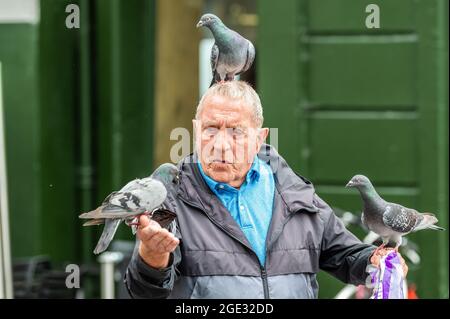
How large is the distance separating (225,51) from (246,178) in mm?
370

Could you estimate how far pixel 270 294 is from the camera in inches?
108

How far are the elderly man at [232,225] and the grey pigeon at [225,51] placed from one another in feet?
0.49

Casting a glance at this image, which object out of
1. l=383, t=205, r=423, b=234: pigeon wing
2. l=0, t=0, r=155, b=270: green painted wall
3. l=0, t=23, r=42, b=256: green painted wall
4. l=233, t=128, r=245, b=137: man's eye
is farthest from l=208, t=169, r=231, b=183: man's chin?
l=0, t=23, r=42, b=256: green painted wall

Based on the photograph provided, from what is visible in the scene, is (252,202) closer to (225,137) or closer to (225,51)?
(225,137)

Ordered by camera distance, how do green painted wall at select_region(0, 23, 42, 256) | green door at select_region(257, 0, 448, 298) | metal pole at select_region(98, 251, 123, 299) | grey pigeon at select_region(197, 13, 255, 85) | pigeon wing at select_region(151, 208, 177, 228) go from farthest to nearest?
green painted wall at select_region(0, 23, 42, 256)
green door at select_region(257, 0, 448, 298)
metal pole at select_region(98, 251, 123, 299)
grey pigeon at select_region(197, 13, 255, 85)
pigeon wing at select_region(151, 208, 177, 228)

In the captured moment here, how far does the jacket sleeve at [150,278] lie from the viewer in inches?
105

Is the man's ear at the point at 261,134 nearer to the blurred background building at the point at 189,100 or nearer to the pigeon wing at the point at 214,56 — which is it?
the pigeon wing at the point at 214,56

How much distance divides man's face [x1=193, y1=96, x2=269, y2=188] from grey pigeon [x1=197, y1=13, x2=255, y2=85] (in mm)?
207

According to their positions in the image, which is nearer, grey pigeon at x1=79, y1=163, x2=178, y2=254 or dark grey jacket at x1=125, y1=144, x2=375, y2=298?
grey pigeon at x1=79, y1=163, x2=178, y2=254

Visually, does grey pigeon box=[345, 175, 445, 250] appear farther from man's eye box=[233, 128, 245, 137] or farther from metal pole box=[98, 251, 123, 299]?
metal pole box=[98, 251, 123, 299]

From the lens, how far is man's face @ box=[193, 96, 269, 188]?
2725 mm

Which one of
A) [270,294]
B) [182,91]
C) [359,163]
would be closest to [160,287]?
[270,294]

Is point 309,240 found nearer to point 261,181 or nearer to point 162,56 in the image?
point 261,181

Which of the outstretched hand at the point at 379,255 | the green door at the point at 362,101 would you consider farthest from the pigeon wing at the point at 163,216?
the green door at the point at 362,101
